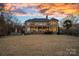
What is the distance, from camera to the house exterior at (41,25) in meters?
1.83

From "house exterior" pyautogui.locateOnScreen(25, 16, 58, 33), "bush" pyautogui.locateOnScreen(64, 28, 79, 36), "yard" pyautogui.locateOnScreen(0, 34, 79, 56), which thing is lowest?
"yard" pyautogui.locateOnScreen(0, 34, 79, 56)

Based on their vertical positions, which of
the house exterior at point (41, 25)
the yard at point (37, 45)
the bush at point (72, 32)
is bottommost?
the yard at point (37, 45)

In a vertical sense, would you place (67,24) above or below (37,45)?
above

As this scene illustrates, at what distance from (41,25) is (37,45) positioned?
0.59 ft

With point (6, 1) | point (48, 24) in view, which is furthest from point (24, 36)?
point (6, 1)

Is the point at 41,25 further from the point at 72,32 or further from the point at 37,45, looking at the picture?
the point at 72,32

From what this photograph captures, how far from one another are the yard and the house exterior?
5cm

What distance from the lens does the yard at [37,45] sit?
1.82 meters

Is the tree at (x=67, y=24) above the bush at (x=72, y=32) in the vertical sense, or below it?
above

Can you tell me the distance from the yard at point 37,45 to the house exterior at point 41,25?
0.05 m

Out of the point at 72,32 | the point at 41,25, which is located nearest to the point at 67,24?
the point at 72,32

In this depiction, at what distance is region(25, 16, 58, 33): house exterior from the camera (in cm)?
183

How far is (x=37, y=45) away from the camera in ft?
5.99

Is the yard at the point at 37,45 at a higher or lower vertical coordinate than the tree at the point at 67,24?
lower
